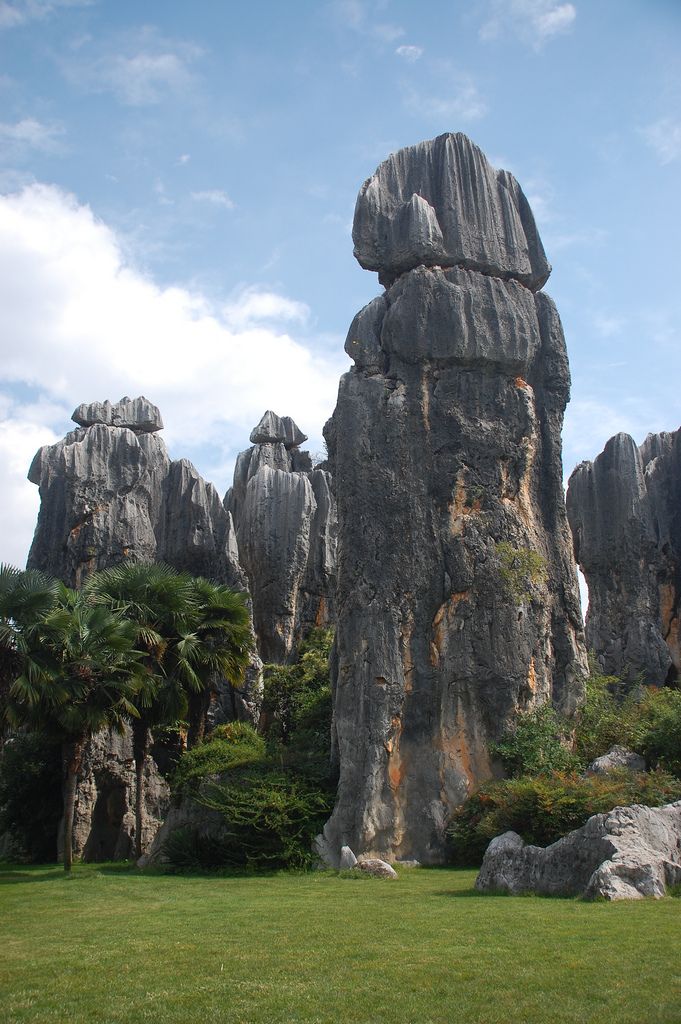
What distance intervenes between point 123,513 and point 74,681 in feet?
48.4

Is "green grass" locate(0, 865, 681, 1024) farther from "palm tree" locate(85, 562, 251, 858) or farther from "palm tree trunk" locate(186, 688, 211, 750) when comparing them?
"palm tree trunk" locate(186, 688, 211, 750)

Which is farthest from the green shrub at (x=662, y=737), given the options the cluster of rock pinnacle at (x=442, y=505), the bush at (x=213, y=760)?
the bush at (x=213, y=760)

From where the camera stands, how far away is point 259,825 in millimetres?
19391

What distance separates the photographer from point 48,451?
34.8 m

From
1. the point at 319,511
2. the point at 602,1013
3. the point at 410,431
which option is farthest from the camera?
→ the point at 319,511

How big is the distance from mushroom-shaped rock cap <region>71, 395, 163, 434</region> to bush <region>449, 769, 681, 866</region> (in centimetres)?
2390

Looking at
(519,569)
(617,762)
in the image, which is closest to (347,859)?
(617,762)

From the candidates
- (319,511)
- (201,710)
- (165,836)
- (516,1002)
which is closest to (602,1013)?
(516,1002)

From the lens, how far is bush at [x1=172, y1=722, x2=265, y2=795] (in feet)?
71.1

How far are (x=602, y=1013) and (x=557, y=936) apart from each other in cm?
250

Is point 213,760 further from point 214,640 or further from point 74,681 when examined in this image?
point 74,681

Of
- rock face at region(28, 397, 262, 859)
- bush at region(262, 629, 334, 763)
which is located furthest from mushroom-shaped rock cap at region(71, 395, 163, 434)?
bush at region(262, 629, 334, 763)

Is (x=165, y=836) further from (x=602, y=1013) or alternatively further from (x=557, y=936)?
(x=602, y=1013)

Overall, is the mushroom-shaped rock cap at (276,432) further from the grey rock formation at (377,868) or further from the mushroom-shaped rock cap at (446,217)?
the grey rock formation at (377,868)
